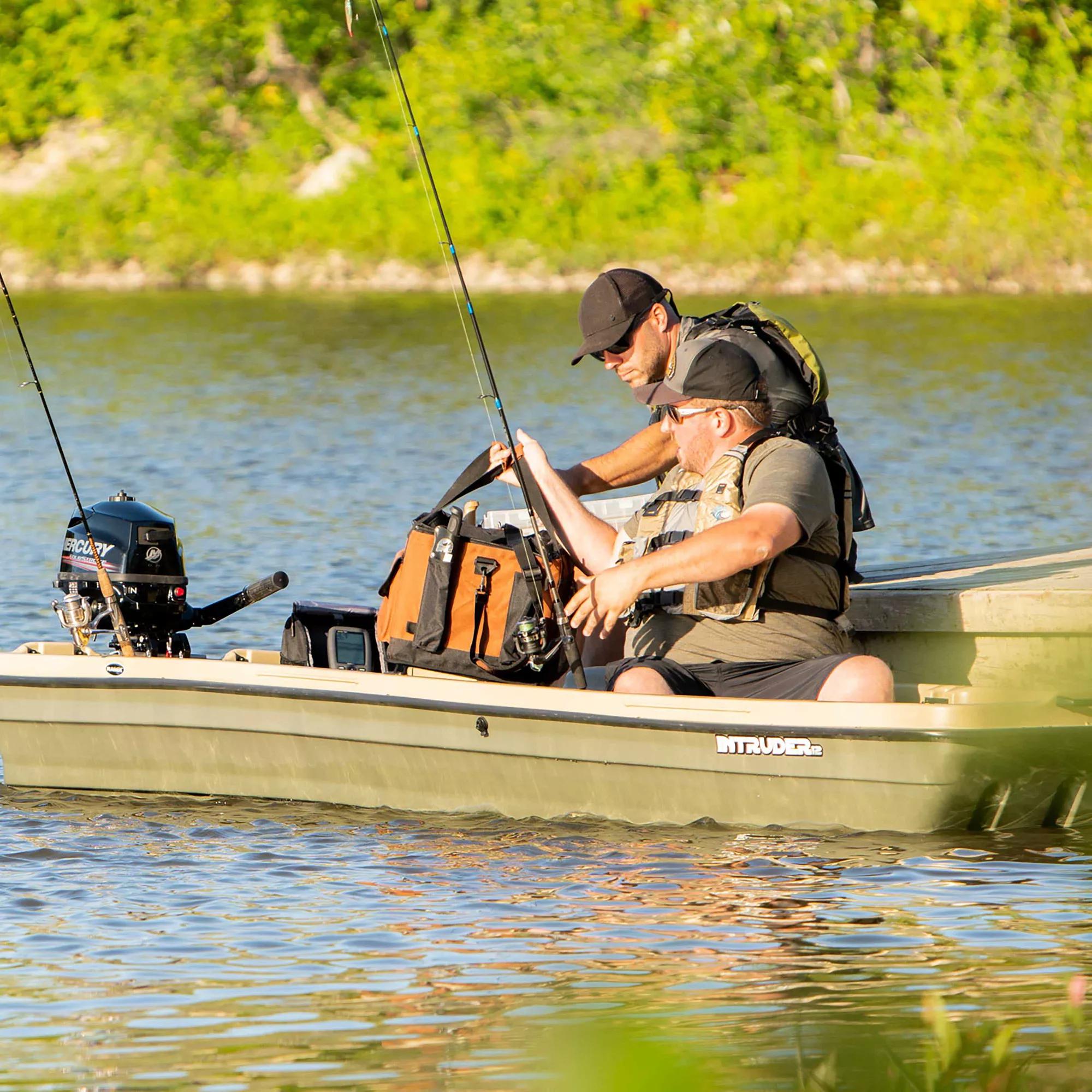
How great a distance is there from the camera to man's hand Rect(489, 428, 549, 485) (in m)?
5.57

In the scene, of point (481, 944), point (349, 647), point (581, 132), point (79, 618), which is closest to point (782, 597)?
point (481, 944)

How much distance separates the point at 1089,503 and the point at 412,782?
7.18 m

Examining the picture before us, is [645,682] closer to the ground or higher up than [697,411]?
closer to the ground

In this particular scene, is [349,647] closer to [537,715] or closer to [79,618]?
Result: [79,618]

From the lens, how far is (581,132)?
31.8 m

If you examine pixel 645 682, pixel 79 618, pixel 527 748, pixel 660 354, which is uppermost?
pixel 660 354

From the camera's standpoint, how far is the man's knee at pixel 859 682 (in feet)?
17.3

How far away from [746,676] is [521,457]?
77cm

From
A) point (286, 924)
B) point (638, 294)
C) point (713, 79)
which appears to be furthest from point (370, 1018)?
point (713, 79)

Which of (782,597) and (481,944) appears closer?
(481,944)

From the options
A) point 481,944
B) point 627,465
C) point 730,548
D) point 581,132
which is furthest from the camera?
point 581,132

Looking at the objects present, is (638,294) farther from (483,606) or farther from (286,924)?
(286,924)

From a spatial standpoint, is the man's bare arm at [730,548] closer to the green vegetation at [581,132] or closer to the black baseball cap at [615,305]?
the black baseball cap at [615,305]

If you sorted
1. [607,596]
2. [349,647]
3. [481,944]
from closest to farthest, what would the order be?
[481,944], [607,596], [349,647]
